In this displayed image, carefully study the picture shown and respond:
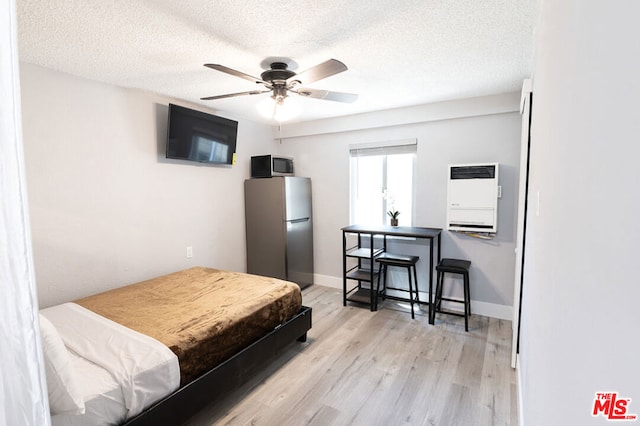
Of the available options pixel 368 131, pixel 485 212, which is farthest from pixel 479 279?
pixel 368 131

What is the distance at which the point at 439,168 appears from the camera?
3.65 m

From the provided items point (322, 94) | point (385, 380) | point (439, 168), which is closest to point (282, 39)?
point (322, 94)

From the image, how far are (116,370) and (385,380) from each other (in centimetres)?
182

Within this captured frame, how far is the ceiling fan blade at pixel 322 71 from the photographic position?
186cm

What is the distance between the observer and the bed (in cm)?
141

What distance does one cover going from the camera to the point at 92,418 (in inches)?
54.6

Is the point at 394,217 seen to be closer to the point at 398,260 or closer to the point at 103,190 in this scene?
the point at 398,260

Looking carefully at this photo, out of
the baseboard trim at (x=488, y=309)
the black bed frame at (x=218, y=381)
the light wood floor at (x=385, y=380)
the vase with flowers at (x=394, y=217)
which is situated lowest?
the light wood floor at (x=385, y=380)

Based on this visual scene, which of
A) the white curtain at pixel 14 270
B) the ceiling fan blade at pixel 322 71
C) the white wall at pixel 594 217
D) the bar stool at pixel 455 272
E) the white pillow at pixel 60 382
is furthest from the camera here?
the bar stool at pixel 455 272

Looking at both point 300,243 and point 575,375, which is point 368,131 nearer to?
point 300,243

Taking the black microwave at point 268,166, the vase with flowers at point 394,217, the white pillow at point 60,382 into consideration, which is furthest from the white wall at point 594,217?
the black microwave at point 268,166

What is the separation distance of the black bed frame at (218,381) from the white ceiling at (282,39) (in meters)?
2.17

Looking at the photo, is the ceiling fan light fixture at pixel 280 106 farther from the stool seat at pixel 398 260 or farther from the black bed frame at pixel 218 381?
the stool seat at pixel 398 260

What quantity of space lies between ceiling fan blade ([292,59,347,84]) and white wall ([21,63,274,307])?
194cm
